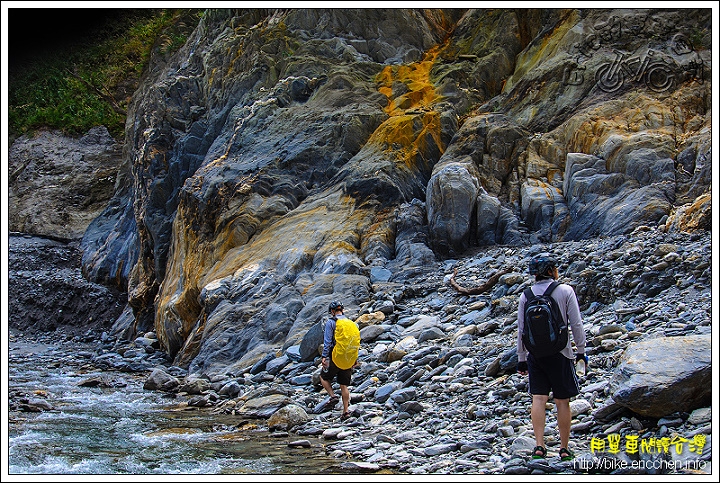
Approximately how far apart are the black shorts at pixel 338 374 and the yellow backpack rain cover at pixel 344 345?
0.07 meters

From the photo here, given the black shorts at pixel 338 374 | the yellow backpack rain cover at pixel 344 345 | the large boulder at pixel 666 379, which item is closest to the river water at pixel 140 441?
the black shorts at pixel 338 374

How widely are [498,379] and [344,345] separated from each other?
208cm

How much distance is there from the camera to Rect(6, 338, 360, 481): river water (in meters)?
6.18

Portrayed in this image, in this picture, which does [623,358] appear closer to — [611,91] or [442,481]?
[442,481]

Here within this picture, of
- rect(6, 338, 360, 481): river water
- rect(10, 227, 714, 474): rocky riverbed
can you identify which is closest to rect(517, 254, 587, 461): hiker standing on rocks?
rect(10, 227, 714, 474): rocky riverbed

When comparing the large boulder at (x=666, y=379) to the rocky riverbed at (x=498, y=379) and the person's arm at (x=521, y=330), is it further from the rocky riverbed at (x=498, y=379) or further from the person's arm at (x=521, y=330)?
the person's arm at (x=521, y=330)

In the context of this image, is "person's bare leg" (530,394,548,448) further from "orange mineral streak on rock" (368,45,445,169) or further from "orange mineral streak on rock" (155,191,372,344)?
"orange mineral streak on rock" (368,45,445,169)

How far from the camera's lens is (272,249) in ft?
52.0

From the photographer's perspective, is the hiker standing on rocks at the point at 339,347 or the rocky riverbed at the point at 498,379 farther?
the hiker standing on rocks at the point at 339,347

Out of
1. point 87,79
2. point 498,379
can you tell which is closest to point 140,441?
point 498,379

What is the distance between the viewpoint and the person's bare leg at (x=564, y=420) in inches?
201

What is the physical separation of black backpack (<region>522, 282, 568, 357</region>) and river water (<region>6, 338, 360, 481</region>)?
2.18 metres

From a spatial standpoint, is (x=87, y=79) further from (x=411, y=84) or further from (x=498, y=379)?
(x=498, y=379)

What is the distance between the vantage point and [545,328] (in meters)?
5.12
